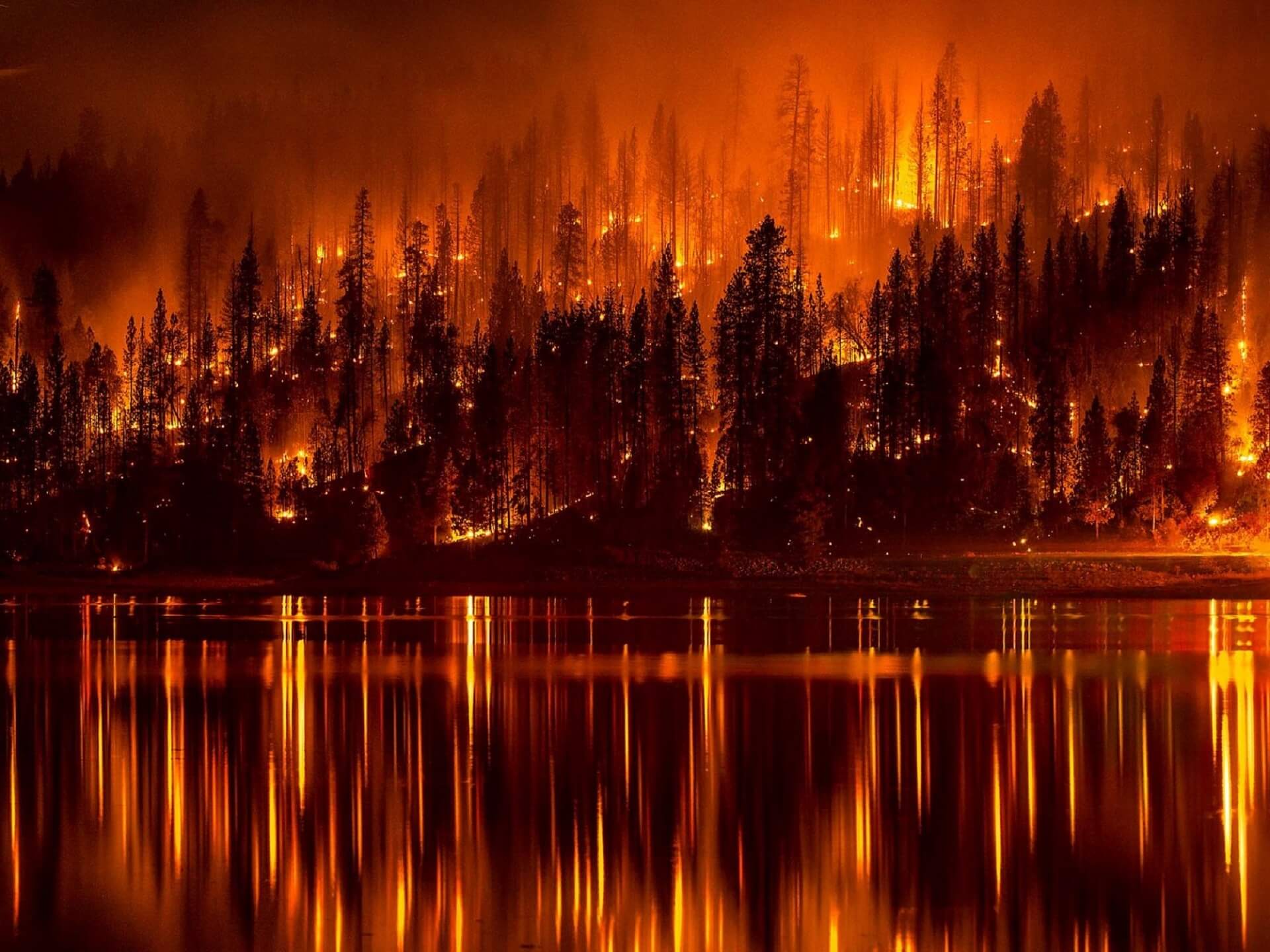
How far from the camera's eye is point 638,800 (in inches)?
873

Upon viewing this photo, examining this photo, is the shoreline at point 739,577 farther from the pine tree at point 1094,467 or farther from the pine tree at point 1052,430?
the pine tree at point 1052,430

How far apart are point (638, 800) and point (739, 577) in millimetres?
64077

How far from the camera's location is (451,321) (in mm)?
140750

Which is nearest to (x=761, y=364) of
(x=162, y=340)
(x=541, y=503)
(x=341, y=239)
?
(x=541, y=503)

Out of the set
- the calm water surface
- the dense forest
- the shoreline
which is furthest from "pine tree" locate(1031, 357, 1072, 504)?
the calm water surface

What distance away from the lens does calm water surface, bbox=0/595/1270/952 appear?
16.0m

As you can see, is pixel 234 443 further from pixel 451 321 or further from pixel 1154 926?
pixel 1154 926

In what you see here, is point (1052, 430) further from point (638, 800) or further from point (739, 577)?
point (638, 800)

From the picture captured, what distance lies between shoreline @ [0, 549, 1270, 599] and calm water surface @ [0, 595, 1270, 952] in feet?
110

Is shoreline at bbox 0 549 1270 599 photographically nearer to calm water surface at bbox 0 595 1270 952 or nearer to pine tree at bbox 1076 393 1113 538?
pine tree at bbox 1076 393 1113 538

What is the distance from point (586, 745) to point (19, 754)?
934 centimetres

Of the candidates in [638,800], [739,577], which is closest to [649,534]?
[739,577]

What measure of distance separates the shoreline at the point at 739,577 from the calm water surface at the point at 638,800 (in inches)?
1320

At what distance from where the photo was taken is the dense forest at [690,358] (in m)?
95.6
